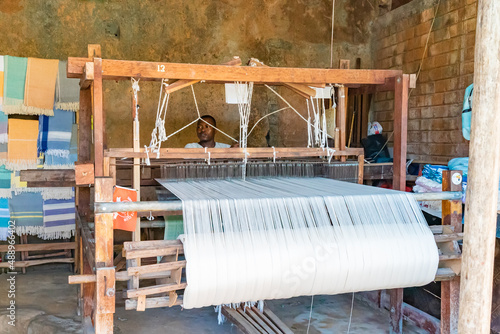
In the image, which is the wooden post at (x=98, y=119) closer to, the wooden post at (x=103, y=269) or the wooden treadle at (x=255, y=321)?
the wooden post at (x=103, y=269)

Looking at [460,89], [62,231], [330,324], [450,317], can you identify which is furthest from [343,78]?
[62,231]

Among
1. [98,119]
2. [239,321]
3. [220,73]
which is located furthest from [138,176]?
[239,321]

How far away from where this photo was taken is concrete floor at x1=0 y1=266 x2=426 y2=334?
12.3 ft

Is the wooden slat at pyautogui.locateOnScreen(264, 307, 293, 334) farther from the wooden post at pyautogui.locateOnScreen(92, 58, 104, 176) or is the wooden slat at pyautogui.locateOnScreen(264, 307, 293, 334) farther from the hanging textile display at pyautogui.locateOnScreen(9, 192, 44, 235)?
the hanging textile display at pyautogui.locateOnScreen(9, 192, 44, 235)

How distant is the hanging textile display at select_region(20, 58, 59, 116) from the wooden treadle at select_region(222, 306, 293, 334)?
2.83 m

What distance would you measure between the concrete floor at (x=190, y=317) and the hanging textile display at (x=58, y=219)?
0.85 meters

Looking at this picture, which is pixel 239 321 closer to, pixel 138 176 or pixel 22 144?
pixel 138 176

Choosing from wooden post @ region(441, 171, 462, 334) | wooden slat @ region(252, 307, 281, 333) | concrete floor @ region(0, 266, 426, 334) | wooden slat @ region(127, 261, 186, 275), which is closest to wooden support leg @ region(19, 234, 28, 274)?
concrete floor @ region(0, 266, 426, 334)

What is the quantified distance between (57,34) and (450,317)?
4.86m

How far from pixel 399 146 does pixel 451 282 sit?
932 millimetres

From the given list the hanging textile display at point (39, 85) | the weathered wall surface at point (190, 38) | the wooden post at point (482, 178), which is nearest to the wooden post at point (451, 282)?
the wooden post at point (482, 178)

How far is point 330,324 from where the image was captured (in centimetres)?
383

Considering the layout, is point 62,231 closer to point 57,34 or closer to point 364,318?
point 57,34

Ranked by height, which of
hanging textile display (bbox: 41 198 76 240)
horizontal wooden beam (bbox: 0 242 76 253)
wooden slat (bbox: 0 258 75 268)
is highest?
hanging textile display (bbox: 41 198 76 240)
